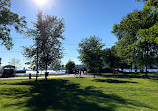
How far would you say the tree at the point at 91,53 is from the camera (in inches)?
890

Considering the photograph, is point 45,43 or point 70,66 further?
point 70,66

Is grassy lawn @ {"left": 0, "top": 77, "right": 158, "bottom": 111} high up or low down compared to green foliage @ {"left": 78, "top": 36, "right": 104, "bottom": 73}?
down

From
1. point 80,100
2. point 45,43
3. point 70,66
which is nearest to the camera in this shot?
point 80,100

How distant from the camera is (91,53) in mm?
22375

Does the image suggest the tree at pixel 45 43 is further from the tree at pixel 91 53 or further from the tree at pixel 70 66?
the tree at pixel 70 66

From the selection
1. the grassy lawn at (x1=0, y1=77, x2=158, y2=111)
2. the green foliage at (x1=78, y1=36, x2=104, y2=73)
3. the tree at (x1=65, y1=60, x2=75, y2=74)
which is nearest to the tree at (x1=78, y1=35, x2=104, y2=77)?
the green foliage at (x1=78, y1=36, x2=104, y2=73)

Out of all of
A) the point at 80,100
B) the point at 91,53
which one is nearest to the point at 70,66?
the point at 91,53

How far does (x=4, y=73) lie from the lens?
31453 millimetres

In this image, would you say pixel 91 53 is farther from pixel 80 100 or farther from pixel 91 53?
pixel 80 100

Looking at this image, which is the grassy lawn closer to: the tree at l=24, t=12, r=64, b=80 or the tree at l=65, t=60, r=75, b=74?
the tree at l=24, t=12, r=64, b=80

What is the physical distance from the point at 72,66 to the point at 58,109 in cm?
4278

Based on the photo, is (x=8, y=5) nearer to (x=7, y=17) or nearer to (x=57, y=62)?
(x=7, y=17)

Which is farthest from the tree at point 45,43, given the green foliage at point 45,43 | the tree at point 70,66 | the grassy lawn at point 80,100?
the tree at point 70,66

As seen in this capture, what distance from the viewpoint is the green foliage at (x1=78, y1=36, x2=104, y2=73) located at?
22594 mm
